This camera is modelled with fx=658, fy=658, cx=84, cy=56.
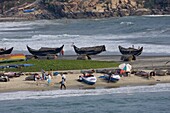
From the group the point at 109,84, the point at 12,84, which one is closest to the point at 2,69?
the point at 12,84

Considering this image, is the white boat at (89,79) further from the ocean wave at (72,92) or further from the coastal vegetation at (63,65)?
the coastal vegetation at (63,65)

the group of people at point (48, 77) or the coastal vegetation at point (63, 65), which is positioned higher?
the group of people at point (48, 77)

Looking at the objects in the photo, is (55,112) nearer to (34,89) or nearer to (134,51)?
(34,89)

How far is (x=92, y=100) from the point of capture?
1875 inches

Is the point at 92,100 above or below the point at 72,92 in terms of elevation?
above

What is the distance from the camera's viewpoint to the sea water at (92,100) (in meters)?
44.6

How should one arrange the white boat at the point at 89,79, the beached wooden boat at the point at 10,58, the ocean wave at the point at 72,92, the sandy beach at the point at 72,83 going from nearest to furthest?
the ocean wave at the point at 72,92 → the sandy beach at the point at 72,83 → the white boat at the point at 89,79 → the beached wooden boat at the point at 10,58

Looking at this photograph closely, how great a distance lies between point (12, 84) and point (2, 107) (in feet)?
24.6

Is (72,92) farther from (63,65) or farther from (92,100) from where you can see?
(63,65)

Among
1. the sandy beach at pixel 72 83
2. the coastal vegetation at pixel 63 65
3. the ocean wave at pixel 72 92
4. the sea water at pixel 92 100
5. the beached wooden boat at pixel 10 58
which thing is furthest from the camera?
the beached wooden boat at pixel 10 58

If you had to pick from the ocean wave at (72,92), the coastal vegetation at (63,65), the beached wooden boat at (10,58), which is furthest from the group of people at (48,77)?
the beached wooden boat at (10,58)

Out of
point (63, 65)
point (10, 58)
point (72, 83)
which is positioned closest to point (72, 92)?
point (72, 83)

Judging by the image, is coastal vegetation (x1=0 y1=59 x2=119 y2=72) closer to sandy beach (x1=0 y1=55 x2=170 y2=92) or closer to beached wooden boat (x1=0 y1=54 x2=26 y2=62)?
beached wooden boat (x1=0 y1=54 x2=26 y2=62)

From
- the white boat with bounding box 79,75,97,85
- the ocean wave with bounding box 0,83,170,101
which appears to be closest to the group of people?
the ocean wave with bounding box 0,83,170,101
